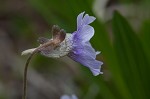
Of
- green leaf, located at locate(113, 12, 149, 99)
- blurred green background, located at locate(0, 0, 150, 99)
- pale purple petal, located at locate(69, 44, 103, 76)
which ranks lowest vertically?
pale purple petal, located at locate(69, 44, 103, 76)

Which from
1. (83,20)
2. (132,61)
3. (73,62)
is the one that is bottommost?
(83,20)

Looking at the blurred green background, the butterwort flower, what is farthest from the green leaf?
the butterwort flower

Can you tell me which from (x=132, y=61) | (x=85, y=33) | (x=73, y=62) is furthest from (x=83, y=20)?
(x=73, y=62)

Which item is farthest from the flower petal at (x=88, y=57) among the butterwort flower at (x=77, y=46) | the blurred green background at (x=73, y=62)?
the blurred green background at (x=73, y=62)

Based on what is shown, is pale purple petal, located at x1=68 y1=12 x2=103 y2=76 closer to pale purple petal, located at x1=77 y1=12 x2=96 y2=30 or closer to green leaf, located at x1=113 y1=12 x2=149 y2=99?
pale purple petal, located at x1=77 y1=12 x2=96 y2=30

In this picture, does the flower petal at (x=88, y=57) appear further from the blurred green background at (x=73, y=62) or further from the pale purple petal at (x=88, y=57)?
the blurred green background at (x=73, y=62)

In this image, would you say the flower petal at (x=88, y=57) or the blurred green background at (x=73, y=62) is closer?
the flower petal at (x=88, y=57)

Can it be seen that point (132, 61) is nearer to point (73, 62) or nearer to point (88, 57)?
point (88, 57)
